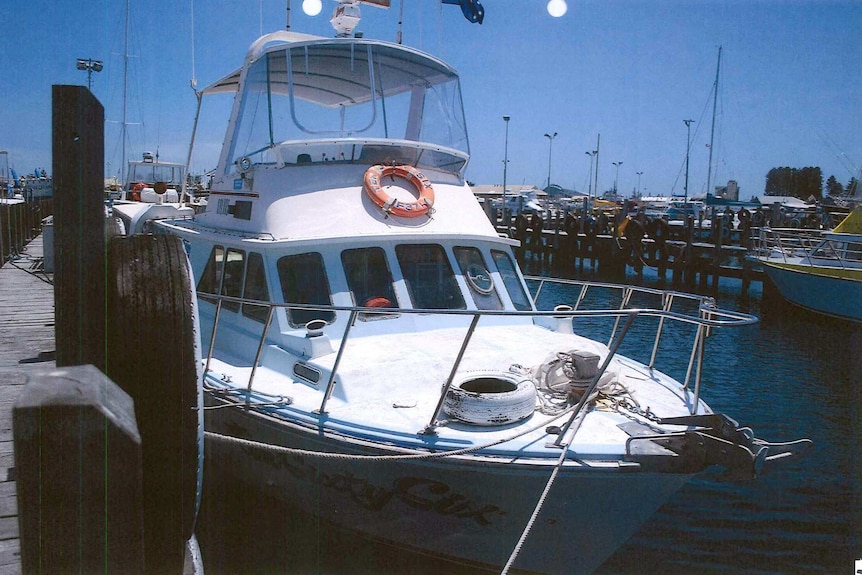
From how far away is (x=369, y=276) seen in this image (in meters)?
6.18

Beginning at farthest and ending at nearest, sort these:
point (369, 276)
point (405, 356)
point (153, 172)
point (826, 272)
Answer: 1. point (153, 172)
2. point (826, 272)
3. point (369, 276)
4. point (405, 356)

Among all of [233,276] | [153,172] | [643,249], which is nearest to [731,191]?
[643,249]

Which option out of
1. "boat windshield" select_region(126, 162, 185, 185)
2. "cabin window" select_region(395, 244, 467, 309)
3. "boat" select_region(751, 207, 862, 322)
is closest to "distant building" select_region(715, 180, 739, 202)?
"boat" select_region(751, 207, 862, 322)

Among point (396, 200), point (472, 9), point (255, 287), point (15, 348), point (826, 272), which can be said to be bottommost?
point (15, 348)

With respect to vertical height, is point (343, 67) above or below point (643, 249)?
above

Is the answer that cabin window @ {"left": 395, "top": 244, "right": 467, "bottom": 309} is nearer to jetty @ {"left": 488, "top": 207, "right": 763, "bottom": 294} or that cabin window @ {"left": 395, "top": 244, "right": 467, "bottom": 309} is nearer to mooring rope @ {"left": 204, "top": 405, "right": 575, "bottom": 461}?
mooring rope @ {"left": 204, "top": 405, "right": 575, "bottom": 461}

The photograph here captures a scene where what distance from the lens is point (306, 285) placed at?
6.08m

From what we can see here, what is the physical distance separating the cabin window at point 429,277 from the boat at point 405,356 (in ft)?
0.07

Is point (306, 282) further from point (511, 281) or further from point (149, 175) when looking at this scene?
point (149, 175)

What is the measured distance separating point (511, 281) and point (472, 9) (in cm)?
451

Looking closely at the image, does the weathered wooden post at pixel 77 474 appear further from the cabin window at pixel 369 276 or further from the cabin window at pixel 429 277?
the cabin window at pixel 429 277

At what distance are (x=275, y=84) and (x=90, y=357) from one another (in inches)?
215

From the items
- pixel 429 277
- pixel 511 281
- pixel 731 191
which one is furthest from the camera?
pixel 731 191

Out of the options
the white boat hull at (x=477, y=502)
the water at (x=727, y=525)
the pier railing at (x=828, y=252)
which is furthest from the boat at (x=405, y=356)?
the pier railing at (x=828, y=252)
